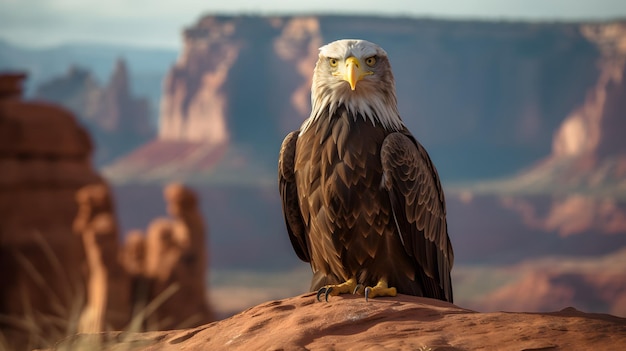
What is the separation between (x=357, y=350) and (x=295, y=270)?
7253cm

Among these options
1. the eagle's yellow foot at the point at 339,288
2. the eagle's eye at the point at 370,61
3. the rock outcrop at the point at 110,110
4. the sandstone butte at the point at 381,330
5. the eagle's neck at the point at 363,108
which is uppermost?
the rock outcrop at the point at 110,110

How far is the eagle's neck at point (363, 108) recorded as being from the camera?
6.01m

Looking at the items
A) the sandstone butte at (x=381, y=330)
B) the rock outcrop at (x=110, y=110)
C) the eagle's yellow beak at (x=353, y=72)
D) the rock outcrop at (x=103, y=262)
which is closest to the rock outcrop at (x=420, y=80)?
the rock outcrop at (x=110, y=110)

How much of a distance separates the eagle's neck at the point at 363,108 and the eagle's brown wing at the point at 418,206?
15cm

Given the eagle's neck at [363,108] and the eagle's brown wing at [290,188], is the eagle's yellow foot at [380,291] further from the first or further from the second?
the eagle's neck at [363,108]

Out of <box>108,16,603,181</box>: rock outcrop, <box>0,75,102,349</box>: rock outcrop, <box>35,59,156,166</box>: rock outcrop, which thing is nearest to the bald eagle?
<box>0,75,102,349</box>: rock outcrop

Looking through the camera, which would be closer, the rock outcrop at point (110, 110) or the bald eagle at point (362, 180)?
the bald eagle at point (362, 180)

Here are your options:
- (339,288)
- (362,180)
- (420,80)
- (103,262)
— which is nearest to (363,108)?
(362,180)

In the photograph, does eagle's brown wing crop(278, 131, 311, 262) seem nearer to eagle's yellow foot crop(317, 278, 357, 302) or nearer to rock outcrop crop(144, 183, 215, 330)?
eagle's yellow foot crop(317, 278, 357, 302)

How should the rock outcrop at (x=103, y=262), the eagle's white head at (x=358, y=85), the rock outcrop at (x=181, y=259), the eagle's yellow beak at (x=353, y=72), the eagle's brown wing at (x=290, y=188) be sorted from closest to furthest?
1. the eagle's yellow beak at (x=353, y=72)
2. the eagle's white head at (x=358, y=85)
3. the eagle's brown wing at (x=290, y=188)
4. the rock outcrop at (x=103, y=262)
5. the rock outcrop at (x=181, y=259)

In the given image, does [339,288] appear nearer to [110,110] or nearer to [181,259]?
[181,259]

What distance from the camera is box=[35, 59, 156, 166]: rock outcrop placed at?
98.6 m

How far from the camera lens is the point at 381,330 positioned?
5.11 meters

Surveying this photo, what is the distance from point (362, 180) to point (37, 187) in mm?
24685
